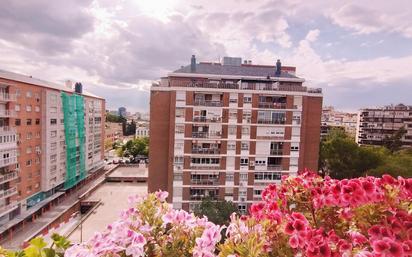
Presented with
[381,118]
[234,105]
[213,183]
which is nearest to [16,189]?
[213,183]

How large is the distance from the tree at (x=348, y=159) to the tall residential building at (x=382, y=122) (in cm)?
3392

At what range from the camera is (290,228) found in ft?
6.20

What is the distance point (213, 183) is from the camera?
19750mm

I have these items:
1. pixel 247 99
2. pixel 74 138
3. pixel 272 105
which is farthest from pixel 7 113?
pixel 272 105

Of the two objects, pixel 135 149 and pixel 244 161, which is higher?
pixel 244 161

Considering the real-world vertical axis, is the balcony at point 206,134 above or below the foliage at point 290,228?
below

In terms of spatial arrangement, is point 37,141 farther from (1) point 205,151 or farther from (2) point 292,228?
(2) point 292,228

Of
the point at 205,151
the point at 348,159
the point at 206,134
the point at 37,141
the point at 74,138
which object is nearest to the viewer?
the point at 206,134

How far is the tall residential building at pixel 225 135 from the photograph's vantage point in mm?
19266

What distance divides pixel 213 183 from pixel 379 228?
18288 millimetres

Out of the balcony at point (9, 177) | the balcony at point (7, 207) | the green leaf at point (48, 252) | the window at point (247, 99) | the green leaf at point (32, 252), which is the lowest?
the balcony at point (7, 207)

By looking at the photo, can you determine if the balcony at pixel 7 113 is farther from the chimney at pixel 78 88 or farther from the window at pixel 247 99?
the window at pixel 247 99

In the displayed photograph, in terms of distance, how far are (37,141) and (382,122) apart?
57695mm

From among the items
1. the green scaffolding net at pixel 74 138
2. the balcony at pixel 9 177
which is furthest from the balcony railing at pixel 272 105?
the green scaffolding net at pixel 74 138
